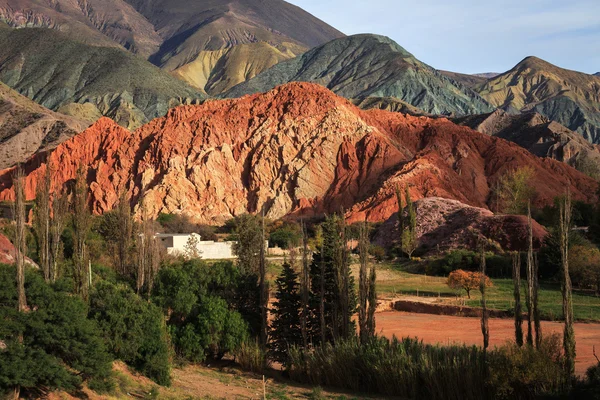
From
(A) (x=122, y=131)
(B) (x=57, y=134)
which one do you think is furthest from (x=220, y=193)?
(B) (x=57, y=134)

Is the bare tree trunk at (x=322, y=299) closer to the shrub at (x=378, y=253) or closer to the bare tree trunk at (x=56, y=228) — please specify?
the bare tree trunk at (x=56, y=228)

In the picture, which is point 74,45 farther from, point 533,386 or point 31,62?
point 533,386

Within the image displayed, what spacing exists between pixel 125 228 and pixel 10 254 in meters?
7.38

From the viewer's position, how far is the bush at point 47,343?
14953 millimetres

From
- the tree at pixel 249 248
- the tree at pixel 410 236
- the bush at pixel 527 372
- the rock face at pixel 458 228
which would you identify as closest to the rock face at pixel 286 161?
the rock face at pixel 458 228

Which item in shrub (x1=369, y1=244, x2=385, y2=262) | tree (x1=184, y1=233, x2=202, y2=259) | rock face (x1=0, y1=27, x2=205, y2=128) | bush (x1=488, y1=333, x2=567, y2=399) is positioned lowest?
bush (x1=488, y1=333, x2=567, y2=399)

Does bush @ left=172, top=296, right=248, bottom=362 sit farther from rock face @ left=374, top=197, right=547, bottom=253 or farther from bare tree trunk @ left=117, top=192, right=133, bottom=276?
rock face @ left=374, top=197, right=547, bottom=253

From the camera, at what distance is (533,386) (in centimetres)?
1670

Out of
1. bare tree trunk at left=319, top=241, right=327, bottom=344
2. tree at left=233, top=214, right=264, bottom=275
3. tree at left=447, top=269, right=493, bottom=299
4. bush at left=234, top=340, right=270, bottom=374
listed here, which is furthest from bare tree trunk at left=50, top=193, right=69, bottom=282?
tree at left=447, top=269, right=493, bottom=299

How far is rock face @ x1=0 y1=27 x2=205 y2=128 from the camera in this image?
522 feet

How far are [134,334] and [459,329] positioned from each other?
1480cm

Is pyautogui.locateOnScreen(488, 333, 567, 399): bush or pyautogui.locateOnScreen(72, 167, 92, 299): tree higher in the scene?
pyautogui.locateOnScreen(72, 167, 92, 299): tree

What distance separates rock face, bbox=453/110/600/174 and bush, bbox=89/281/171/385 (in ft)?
329

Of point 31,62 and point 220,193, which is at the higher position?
point 31,62
